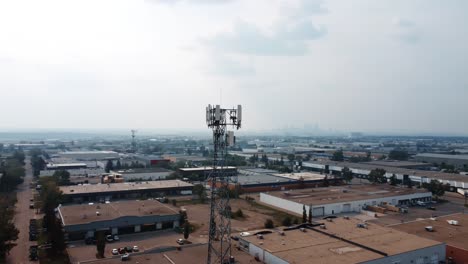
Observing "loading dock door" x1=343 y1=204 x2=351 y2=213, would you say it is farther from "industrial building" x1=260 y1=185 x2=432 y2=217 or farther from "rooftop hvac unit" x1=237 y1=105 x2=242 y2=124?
"rooftop hvac unit" x1=237 y1=105 x2=242 y2=124

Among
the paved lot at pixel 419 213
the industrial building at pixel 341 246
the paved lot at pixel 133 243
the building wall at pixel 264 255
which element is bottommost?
the paved lot at pixel 133 243

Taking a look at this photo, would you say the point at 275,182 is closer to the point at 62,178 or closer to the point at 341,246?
the point at 62,178

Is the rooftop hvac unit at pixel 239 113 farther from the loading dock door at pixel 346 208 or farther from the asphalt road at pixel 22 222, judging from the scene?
the loading dock door at pixel 346 208

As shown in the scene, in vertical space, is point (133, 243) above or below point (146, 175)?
below

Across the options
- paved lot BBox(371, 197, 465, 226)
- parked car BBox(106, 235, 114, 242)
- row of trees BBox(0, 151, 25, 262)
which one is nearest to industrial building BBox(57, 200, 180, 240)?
parked car BBox(106, 235, 114, 242)

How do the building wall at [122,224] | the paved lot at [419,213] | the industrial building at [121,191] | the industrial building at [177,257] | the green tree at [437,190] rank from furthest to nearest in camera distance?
the green tree at [437,190] → the industrial building at [121,191] → the paved lot at [419,213] → the building wall at [122,224] → the industrial building at [177,257]

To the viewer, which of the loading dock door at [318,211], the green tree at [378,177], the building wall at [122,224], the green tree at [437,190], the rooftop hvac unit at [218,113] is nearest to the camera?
the rooftop hvac unit at [218,113]

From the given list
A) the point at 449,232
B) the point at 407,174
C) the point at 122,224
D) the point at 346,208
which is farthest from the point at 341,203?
the point at 407,174

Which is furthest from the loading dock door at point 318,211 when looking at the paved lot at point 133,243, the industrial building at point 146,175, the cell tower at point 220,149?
the industrial building at point 146,175
